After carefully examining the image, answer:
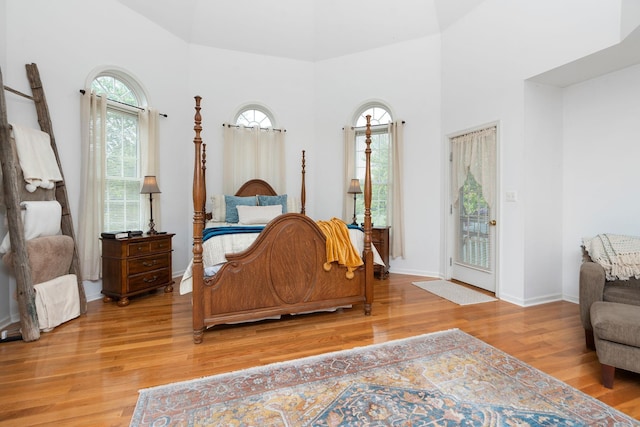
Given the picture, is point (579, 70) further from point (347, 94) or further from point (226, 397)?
point (226, 397)

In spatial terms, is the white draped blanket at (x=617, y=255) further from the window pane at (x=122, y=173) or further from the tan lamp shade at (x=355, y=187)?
the window pane at (x=122, y=173)

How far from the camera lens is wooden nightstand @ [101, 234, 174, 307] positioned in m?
3.47

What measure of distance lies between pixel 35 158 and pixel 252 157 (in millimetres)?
2821

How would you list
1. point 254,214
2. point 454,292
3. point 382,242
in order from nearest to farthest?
point 454,292, point 254,214, point 382,242

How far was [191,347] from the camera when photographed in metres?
2.52

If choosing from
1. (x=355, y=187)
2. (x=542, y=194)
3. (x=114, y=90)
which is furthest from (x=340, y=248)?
(x=114, y=90)

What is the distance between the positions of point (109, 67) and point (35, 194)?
6.02 feet

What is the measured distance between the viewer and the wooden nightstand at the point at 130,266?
347 cm

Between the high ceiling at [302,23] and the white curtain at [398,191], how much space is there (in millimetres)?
1496

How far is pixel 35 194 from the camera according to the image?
2.98m

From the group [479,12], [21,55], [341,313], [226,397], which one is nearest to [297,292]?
[341,313]

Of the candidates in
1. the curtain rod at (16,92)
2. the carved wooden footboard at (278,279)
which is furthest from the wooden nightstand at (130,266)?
the curtain rod at (16,92)

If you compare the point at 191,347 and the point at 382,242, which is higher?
the point at 382,242

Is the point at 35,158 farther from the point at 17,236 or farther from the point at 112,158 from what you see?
the point at 112,158
